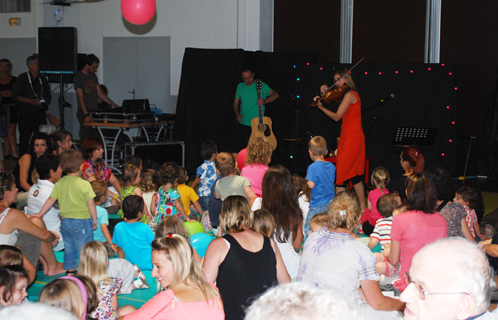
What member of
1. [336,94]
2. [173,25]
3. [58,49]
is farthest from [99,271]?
[173,25]

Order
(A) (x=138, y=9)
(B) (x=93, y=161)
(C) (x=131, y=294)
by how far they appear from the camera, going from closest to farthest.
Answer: (C) (x=131, y=294), (B) (x=93, y=161), (A) (x=138, y=9)

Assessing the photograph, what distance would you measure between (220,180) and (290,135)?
15.6 feet

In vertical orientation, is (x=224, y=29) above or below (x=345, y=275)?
above

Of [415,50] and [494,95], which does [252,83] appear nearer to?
[415,50]

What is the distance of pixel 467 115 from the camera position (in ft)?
29.4

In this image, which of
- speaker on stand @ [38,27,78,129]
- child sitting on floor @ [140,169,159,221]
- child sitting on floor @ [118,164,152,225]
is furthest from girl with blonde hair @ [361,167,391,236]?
speaker on stand @ [38,27,78,129]

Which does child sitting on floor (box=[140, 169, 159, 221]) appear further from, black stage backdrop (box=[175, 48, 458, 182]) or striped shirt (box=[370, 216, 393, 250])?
black stage backdrop (box=[175, 48, 458, 182])

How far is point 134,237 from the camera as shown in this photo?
4383mm

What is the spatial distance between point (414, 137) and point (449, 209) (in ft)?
10.7

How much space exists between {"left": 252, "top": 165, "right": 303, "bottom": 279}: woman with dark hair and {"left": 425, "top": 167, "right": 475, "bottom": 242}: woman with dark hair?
3.74 ft

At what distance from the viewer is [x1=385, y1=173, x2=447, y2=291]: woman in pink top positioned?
11.0 ft

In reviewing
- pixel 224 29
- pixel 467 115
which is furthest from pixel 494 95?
pixel 224 29

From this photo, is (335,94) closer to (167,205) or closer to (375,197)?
(375,197)

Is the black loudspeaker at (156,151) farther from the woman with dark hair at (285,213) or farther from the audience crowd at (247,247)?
the woman with dark hair at (285,213)
